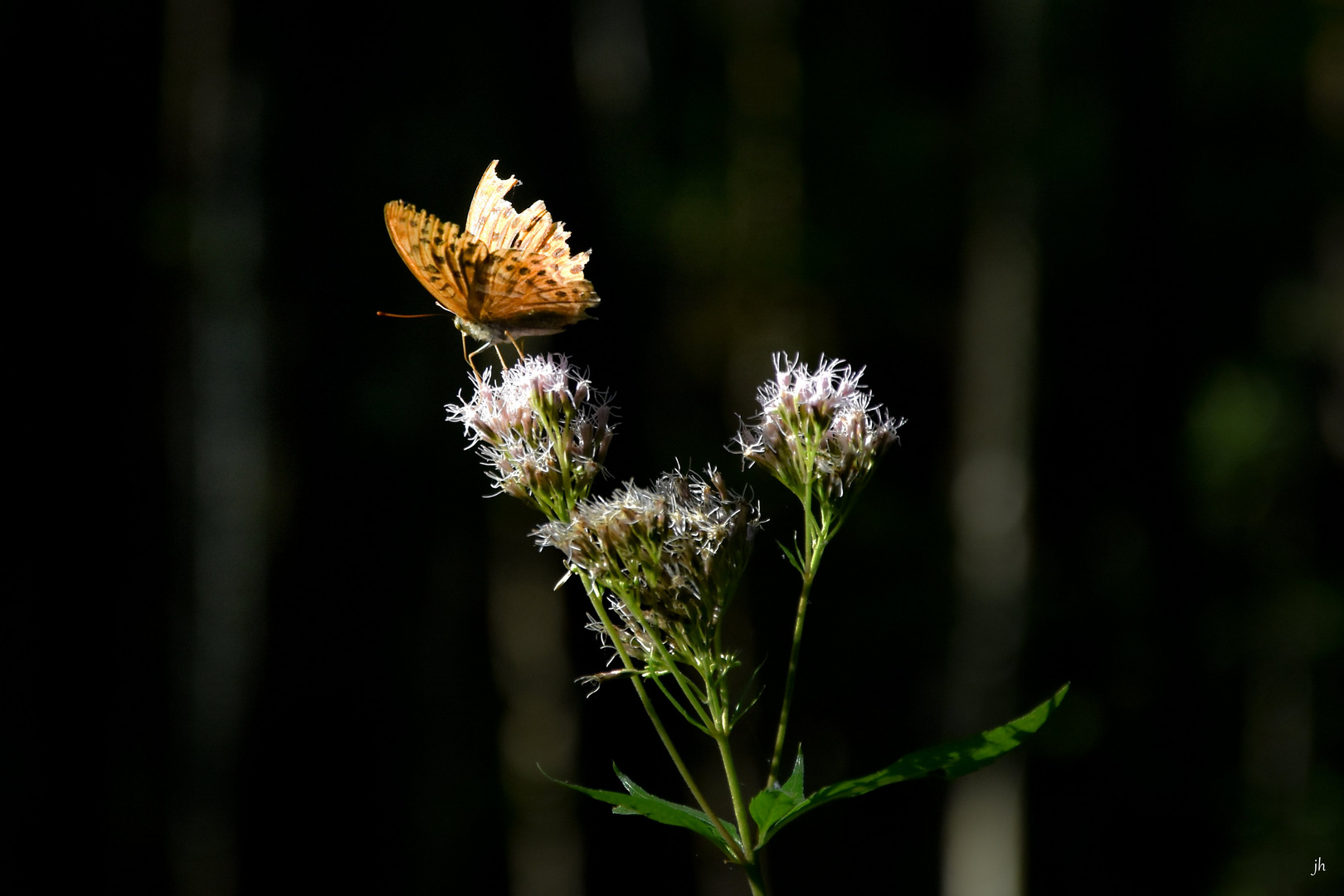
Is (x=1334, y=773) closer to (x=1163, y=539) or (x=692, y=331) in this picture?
(x=1163, y=539)

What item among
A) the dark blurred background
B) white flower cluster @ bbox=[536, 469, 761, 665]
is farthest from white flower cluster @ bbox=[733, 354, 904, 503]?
the dark blurred background

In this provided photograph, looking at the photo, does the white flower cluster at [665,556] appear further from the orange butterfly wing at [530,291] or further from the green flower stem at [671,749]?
the orange butterfly wing at [530,291]

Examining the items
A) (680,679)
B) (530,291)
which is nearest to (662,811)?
(680,679)

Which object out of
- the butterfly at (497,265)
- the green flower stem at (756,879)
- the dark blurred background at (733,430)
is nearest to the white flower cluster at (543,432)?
the butterfly at (497,265)

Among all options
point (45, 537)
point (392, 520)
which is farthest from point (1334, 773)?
point (45, 537)

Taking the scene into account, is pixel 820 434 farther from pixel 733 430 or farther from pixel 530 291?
pixel 733 430

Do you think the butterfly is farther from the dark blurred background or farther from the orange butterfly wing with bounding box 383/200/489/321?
the dark blurred background

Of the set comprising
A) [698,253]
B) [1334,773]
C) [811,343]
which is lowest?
[1334,773]

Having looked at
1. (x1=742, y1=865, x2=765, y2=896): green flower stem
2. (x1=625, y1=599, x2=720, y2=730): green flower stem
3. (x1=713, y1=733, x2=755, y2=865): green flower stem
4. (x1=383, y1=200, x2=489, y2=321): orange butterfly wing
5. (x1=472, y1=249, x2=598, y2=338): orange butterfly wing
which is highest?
(x1=383, y1=200, x2=489, y2=321): orange butterfly wing
